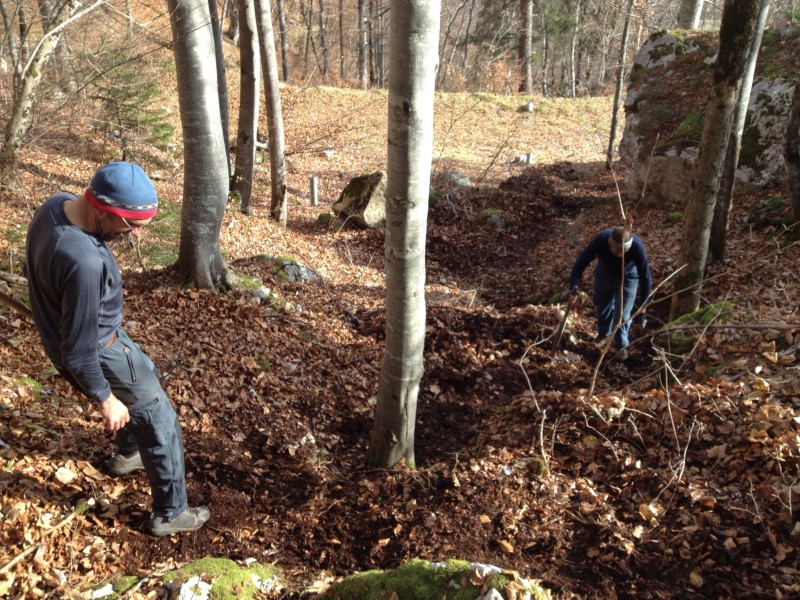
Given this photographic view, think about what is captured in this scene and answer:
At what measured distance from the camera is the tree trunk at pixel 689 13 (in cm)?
1681

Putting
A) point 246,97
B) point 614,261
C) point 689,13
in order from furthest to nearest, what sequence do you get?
point 689,13 < point 246,97 < point 614,261

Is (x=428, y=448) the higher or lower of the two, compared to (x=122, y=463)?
lower

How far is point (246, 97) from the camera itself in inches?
440

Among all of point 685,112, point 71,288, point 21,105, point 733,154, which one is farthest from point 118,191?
point 685,112

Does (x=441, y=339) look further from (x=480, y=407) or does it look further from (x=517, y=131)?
(x=517, y=131)

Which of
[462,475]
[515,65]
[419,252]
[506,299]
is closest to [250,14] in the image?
[506,299]

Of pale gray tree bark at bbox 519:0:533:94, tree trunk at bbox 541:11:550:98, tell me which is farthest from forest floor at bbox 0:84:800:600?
tree trunk at bbox 541:11:550:98

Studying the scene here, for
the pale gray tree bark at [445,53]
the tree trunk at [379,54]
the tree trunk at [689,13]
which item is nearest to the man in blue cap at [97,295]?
the tree trunk at [689,13]

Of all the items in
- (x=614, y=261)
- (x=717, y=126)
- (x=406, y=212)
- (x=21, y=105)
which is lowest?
(x=614, y=261)

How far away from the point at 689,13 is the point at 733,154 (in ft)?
40.5

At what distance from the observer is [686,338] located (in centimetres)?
637

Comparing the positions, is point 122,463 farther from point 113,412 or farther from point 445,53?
point 445,53

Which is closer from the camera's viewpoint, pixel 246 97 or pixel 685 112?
pixel 246 97

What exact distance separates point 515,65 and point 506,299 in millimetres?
22084
